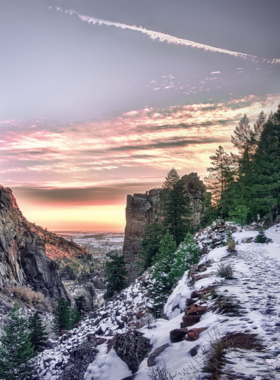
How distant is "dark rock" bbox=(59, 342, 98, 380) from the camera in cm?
719

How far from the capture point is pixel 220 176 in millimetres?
30891

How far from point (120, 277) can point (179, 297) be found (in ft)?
66.2

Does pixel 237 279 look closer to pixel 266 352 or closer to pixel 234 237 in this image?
pixel 266 352

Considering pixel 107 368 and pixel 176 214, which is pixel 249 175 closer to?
pixel 176 214

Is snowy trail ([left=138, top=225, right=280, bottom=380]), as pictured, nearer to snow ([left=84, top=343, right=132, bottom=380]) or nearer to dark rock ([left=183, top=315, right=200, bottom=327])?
dark rock ([left=183, top=315, right=200, bottom=327])

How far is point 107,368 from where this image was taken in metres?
6.53

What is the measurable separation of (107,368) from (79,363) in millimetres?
1820

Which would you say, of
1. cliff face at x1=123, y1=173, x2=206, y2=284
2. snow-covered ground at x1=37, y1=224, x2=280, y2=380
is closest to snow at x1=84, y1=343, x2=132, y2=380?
snow-covered ground at x1=37, y1=224, x2=280, y2=380

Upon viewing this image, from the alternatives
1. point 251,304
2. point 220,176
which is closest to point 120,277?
point 220,176

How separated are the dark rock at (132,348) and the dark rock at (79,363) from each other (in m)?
1.18

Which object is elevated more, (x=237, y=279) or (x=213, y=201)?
(x=213, y=201)

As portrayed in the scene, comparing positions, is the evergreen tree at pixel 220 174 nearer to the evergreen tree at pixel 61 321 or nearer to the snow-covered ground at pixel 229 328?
the snow-covered ground at pixel 229 328

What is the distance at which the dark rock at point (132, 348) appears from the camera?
5.93 m

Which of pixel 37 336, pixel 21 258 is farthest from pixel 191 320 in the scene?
pixel 21 258
